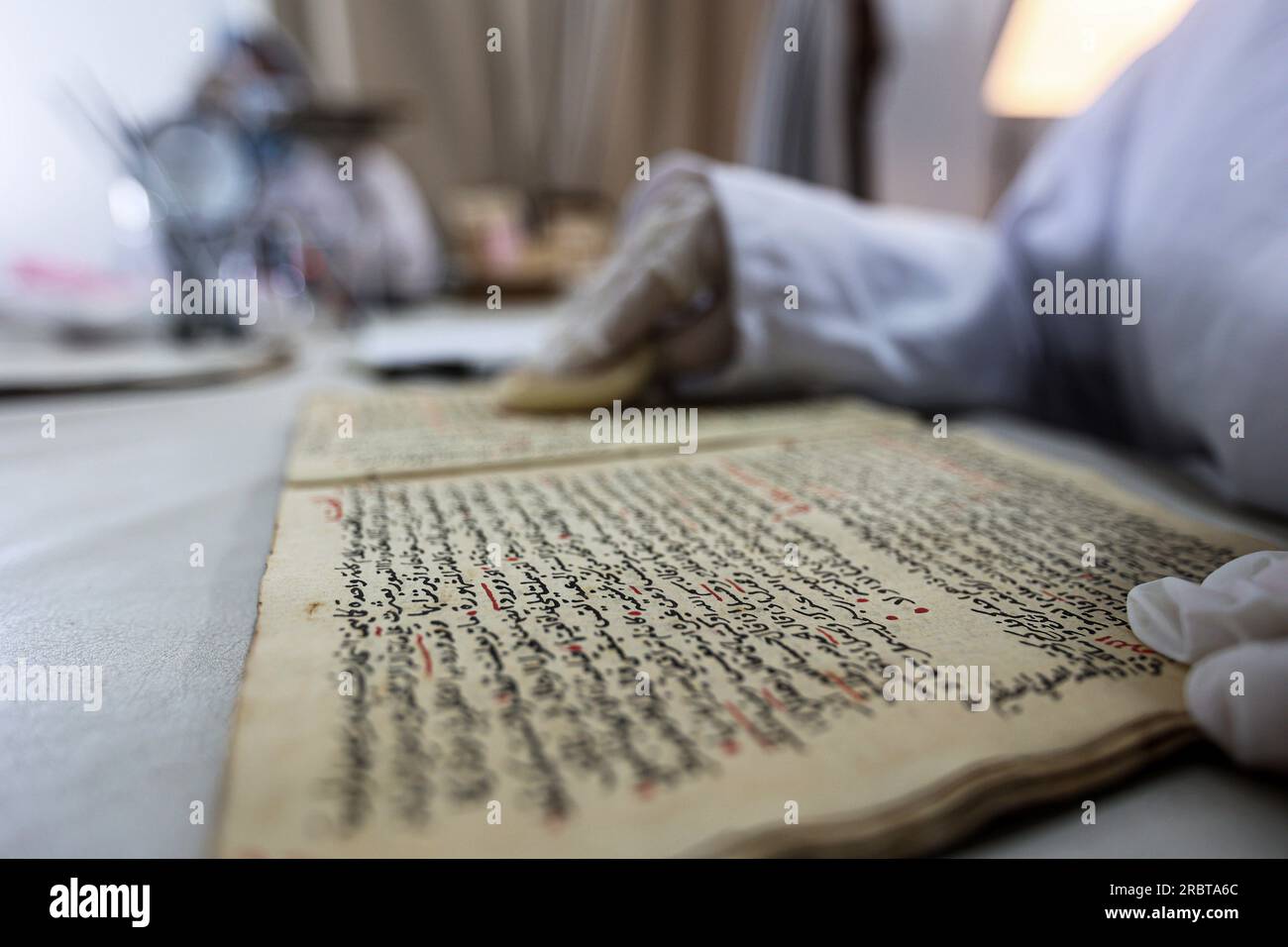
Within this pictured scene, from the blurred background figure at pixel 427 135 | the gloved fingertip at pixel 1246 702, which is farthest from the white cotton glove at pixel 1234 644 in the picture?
the blurred background figure at pixel 427 135

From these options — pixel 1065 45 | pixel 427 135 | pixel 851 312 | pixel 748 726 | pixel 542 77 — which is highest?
pixel 542 77

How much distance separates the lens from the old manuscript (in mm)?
175

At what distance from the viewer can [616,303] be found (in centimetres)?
63

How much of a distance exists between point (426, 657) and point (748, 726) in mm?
102

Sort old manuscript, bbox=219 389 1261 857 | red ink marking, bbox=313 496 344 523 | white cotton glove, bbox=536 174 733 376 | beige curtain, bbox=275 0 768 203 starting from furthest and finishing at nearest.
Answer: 1. beige curtain, bbox=275 0 768 203
2. white cotton glove, bbox=536 174 733 376
3. red ink marking, bbox=313 496 344 523
4. old manuscript, bbox=219 389 1261 857

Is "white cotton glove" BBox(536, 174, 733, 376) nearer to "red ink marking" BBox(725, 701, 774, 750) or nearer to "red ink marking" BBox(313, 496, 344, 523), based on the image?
"red ink marking" BBox(313, 496, 344, 523)

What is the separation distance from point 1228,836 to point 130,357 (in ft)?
4.06

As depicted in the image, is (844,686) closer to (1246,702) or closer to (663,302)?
(1246,702)

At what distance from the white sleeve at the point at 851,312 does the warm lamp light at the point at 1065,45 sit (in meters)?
0.86

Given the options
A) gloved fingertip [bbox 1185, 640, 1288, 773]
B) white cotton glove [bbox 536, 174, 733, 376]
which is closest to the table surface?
gloved fingertip [bbox 1185, 640, 1288, 773]

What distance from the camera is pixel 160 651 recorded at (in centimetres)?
27

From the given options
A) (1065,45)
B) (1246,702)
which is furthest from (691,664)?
(1065,45)
